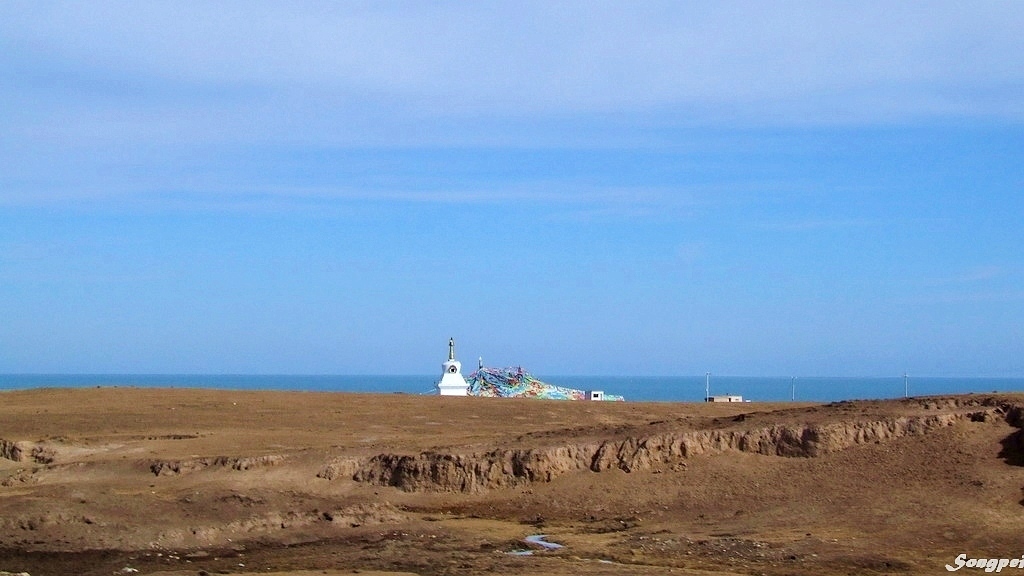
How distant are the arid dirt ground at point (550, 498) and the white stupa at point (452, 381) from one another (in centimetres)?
2566

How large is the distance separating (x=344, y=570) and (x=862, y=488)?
10.4 meters

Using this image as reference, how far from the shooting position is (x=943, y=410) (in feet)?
79.6

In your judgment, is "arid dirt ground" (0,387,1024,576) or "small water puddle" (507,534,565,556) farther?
"small water puddle" (507,534,565,556)

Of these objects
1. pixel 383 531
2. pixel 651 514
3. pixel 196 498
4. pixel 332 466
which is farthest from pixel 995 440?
pixel 196 498

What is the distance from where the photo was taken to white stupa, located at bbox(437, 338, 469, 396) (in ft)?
184

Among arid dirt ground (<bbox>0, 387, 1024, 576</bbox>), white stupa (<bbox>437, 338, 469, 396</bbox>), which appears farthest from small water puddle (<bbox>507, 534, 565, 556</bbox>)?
white stupa (<bbox>437, 338, 469, 396</bbox>)

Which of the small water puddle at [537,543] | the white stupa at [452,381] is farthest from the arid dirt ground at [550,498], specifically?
the white stupa at [452,381]

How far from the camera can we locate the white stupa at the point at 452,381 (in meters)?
56.2

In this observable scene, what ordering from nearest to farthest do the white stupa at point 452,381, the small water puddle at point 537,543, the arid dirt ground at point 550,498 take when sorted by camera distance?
Result: the arid dirt ground at point 550,498, the small water puddle at point 537,543, the white stupa at point 452,381

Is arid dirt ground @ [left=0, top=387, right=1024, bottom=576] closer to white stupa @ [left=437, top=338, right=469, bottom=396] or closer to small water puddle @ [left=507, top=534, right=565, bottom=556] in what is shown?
small water puddle @ [left=507, top=534, right=565, bottom=556]

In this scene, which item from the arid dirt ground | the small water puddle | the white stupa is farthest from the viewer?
the white stupa

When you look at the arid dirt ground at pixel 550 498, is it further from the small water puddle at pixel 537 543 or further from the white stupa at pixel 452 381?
the white stupa at pixel 452 381

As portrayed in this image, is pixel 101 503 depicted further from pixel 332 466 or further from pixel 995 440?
pixel 995 440

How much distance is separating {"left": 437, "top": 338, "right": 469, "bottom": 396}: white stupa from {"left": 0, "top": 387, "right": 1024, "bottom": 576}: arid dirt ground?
25661 mm
